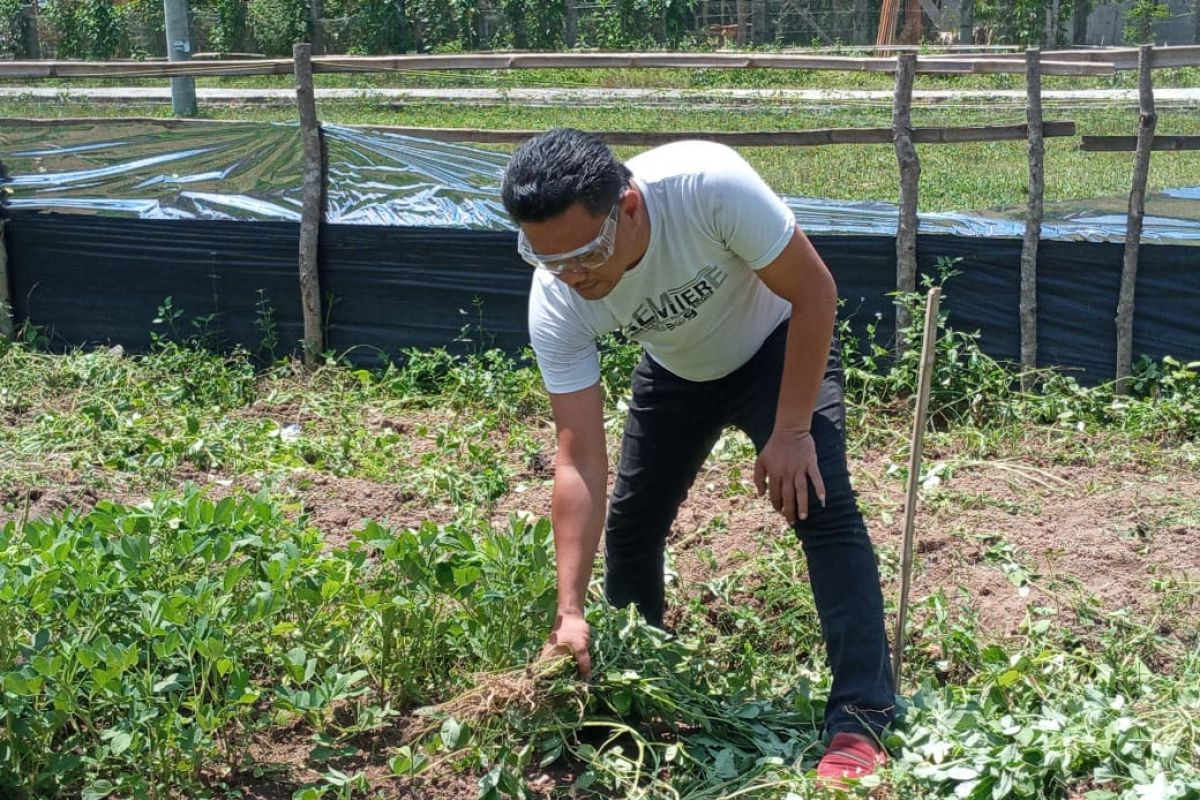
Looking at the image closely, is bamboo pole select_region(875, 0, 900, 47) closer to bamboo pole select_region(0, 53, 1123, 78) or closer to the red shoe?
bamboo pole select_region(0, 53, 1123, 78)

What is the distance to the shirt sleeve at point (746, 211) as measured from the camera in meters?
2.67

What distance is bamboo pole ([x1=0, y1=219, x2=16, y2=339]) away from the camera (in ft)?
24.4

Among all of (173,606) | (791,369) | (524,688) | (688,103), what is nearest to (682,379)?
(791,369)

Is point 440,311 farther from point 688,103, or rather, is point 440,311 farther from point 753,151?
point 688,103

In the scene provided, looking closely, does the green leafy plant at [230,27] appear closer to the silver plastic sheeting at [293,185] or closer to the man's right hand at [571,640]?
the silver plastic sheeting at [293,185]

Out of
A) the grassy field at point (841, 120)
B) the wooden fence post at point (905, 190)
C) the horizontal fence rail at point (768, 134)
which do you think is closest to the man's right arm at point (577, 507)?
the horizontal fence rail at point (768, 134)

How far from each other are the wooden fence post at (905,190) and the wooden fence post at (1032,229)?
0.53 m

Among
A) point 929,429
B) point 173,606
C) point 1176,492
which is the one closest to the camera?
point 173,606

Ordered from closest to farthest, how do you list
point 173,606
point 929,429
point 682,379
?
point 173,606 → point 682,379 → point 929,429

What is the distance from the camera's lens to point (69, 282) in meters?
7.42

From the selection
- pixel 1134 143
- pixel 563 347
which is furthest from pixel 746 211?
pixel 1134 143

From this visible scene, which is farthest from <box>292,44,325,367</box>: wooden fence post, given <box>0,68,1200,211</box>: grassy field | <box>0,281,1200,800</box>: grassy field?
<box>0,68,1200,211</box>: grassy field

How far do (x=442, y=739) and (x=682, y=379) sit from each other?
3.44 ft

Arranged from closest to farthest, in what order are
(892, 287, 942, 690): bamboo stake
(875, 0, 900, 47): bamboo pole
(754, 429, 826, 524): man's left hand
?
(754, 429, 826, 524): man's left hand, (892, 287, 942, 690): bamboo stake, (875, 0, 900, 47): bamboo pole
